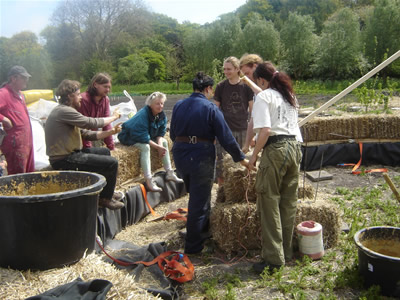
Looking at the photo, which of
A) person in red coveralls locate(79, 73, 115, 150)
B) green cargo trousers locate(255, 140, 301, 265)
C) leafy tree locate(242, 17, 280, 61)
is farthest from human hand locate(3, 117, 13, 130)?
leafy tree locate(242, 17, 280, 61)

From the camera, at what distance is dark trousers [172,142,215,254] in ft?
12.4

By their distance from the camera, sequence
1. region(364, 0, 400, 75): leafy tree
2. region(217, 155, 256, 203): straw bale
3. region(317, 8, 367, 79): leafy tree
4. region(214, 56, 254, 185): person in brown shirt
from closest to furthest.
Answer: region(217, 155, 256, 203): straw bale
region(214, 56, 254, 185): person in brown shirt
region(364, 0, 400, 75): leafy tree
region(317, 8, 367, 79): leafy tree

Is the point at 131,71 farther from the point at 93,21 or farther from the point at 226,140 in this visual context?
the point at 226,140

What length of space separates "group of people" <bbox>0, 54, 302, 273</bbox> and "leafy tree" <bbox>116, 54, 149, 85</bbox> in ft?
120

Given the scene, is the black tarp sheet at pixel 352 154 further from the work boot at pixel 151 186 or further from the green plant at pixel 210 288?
the green plant at pixel 210 288

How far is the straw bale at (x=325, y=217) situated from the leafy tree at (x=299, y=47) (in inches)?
1323

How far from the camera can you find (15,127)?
4.68m

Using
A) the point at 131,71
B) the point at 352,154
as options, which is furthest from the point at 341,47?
the point at 352,154

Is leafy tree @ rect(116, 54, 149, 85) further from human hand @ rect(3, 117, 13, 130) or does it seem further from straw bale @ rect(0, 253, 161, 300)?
straw bale @ rect(0, 253, 161, 300)

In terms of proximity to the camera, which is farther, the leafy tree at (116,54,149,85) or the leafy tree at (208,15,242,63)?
the leafy tree at (208,15,242,63)

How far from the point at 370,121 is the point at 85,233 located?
270 inches

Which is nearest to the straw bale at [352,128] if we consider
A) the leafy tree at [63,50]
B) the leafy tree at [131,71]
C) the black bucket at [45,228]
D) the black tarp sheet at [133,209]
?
the black tarp sheet at [133,209]

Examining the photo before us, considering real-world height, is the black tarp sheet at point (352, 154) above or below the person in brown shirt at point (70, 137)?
below

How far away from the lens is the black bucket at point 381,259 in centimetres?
284
